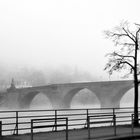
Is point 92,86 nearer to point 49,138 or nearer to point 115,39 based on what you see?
point 115,39

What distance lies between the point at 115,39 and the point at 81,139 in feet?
31.9

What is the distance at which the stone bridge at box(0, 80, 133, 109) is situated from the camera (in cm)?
7475

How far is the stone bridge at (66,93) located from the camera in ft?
245

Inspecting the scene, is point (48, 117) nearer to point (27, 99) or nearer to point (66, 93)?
point (66, 93)

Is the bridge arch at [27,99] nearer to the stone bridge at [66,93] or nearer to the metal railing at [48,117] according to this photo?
the stone bridge at [66,93]

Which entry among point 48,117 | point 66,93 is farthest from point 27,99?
point 48,117

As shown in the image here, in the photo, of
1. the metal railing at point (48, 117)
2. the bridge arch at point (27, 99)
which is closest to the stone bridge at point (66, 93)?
the bridge arch at point (27, 99)

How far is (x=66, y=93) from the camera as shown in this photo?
82.1 meters

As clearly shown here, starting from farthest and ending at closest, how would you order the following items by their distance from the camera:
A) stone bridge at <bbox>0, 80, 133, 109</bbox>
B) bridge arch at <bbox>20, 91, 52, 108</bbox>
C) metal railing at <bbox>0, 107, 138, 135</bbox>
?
bridge arch at <bbox>20, 91, 52, 108</bbox>, stone bridge at <bbox>0, 80, 133, 109</bbox>, metal railing at <bbox>0, 107, 138, 135</bbox>

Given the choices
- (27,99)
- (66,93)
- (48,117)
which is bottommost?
(48,117)

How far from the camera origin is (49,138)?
13047mm

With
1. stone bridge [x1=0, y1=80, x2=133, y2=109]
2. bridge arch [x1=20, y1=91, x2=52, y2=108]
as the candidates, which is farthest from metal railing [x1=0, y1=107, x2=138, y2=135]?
bridge arch [x1=20, y1=91, x2=52, y2=108]

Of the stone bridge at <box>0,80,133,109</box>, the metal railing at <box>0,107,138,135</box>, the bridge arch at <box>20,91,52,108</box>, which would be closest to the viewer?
the metal railing at <box>0,107,138,135</box>

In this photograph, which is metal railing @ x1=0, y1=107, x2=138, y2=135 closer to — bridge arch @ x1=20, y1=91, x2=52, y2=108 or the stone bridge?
the stone bridge
